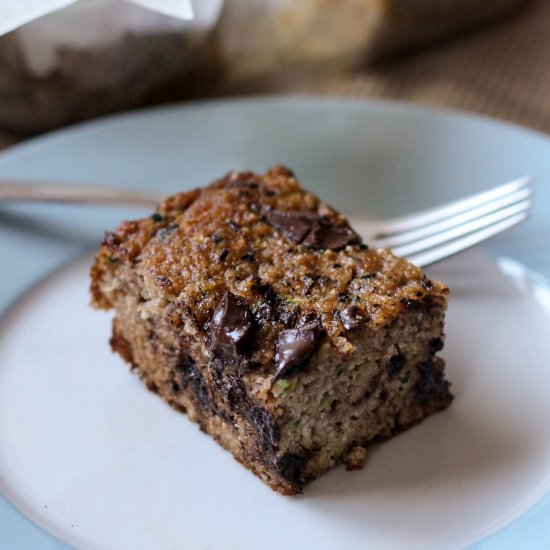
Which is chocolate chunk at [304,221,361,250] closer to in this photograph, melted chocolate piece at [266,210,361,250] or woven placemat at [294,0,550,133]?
melted chocolate piece at [266,210,361,250]

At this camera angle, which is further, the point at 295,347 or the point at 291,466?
the point at 291,466

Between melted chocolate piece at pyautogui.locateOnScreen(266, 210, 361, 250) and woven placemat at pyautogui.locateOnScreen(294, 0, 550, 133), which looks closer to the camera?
melted chocolate piece at pyautogui.locateOnScreen(266, 210, 361, 250)

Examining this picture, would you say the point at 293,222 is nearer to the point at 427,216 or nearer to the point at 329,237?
the point at 329,237

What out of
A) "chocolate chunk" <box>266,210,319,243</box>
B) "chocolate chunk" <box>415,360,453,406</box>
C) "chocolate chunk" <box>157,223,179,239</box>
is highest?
"chocolate chunk" <box>157,223,179,239</box>

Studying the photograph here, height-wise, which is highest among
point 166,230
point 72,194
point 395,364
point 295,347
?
point 72,194

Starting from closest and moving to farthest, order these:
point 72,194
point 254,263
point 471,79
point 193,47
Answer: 1. point 254,263
2. point 72,194
3. point 193,47
4. point 471,79

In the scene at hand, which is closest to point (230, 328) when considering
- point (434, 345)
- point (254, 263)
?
point (254, 263)

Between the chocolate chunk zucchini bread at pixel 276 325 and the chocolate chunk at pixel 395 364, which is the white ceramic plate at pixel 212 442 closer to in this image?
the chocolate chunk zucchini bread at pixel 276 325

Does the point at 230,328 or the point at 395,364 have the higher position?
the point at 230,328

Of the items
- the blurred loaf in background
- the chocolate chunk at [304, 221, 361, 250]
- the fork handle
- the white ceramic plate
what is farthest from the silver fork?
the blurred loaf in background
